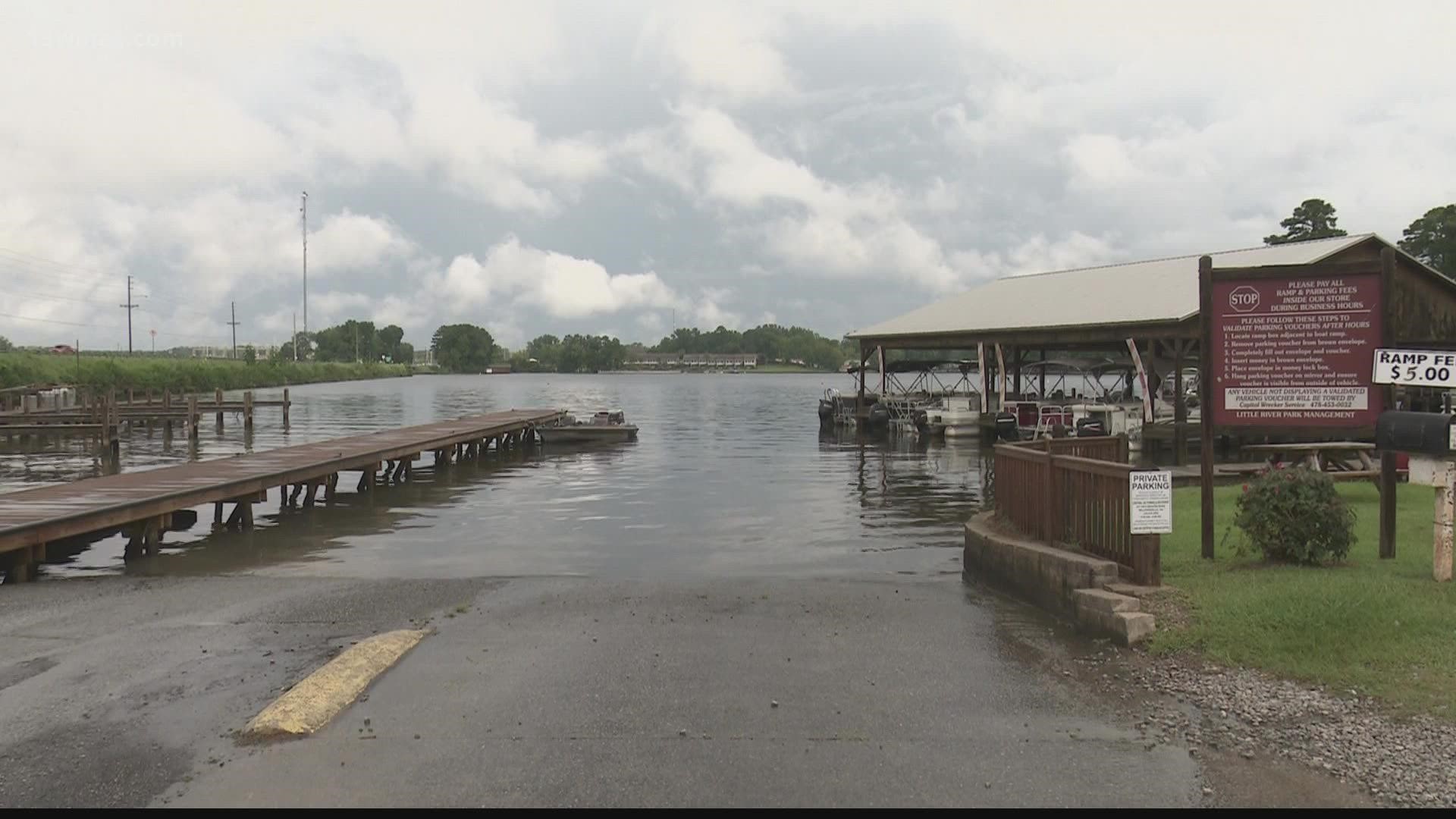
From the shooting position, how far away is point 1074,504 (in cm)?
966

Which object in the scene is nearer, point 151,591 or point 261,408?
point 151,591

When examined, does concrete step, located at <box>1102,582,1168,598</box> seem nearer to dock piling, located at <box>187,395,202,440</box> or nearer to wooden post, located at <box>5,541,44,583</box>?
wooden post, located at <box>5,541,44,583</box>

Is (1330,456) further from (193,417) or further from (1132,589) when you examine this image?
(193,417)

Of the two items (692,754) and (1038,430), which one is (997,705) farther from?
(1038,430)

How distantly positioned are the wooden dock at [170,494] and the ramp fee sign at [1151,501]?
40.9 ft

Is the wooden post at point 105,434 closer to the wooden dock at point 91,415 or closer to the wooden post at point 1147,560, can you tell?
the wooden dock at point 91,415

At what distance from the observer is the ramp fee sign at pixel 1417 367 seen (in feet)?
26.9

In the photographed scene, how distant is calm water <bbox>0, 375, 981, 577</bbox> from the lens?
13852 mm

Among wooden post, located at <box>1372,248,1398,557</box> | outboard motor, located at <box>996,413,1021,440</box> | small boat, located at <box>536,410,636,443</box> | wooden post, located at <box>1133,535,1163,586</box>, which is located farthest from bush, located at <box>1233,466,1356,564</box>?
small boat, located at <box>536,410,636,443</box>

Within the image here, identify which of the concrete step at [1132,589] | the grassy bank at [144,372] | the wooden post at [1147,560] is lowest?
the concrete step at [1132,589]

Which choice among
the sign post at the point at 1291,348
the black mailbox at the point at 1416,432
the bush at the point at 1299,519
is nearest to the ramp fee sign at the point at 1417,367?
the sign post at the point at 1291,348

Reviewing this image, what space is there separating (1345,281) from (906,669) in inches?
215

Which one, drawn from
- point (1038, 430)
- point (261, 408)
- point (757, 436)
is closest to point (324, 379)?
point (261, 408)

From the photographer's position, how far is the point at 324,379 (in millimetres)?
153375
